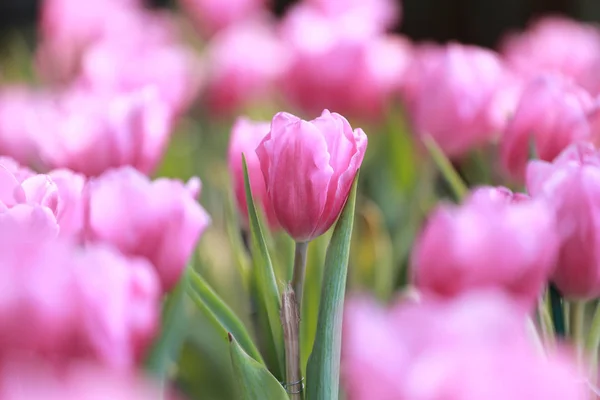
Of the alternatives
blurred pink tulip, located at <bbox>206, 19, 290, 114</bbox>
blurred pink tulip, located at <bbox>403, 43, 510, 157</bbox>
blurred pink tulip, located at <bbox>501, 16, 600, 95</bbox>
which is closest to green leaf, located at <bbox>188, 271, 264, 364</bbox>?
blurred pink tulip, located at <bbox>403, 43, 510, 157</bbox>

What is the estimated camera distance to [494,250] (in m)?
0.27

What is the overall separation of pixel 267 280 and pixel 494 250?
0.12 metres

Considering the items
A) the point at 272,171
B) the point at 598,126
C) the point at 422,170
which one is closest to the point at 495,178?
the point at 422,170

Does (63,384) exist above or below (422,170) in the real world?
below

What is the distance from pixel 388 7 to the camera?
104cm

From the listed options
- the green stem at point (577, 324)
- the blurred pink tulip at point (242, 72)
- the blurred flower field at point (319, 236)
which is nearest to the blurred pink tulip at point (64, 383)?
the blurred flower field at point (319, 236)

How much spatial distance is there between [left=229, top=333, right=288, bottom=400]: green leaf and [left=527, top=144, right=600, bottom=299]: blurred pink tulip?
125 mm

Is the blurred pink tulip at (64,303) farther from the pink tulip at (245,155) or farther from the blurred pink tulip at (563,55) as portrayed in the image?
the blurred pink tulip at (563,55)

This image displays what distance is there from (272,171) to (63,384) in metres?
0.15

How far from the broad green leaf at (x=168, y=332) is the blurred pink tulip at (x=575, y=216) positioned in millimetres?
145

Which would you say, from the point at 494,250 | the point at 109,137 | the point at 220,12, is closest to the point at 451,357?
the point at 494,250

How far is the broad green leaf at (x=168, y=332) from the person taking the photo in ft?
0.92

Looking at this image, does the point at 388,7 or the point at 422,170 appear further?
the point at 388,7

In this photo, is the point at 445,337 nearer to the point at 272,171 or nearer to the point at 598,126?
the point at 272,171
